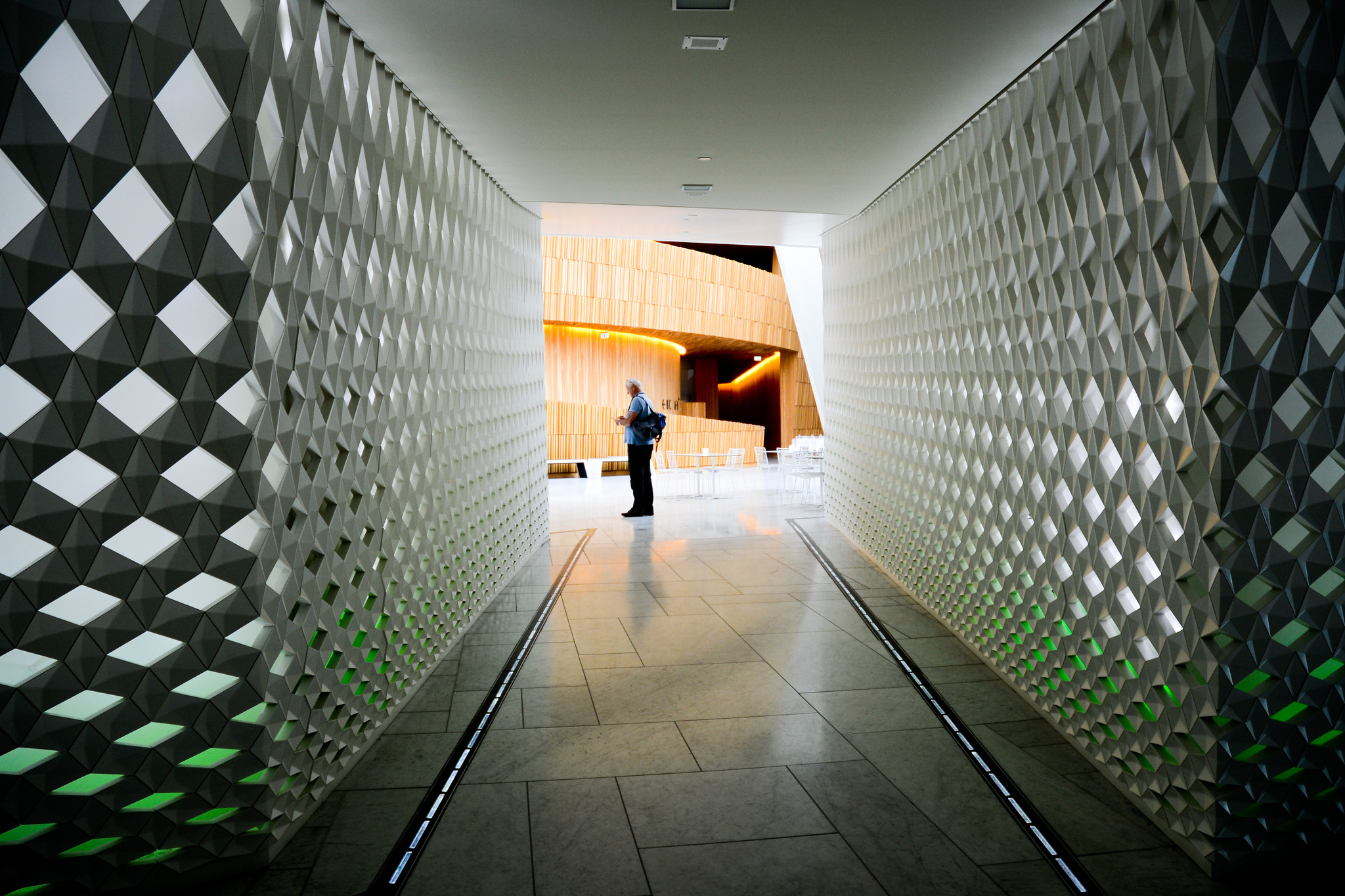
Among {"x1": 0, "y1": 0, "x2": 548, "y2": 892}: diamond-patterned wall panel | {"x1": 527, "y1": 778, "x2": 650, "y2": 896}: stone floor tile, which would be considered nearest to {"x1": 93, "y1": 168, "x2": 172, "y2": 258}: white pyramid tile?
{"x1": 0, "y1": 0, "x2": 548, "y2": 892}: diamond-patterned wall panel

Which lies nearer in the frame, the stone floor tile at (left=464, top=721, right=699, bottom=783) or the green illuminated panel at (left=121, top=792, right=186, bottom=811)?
the green illuminated panel at (left=121, top=792, right=186, bottom=811)

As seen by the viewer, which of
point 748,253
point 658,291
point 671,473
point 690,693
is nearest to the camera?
point 690,693

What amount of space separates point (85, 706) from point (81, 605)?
0.28 m

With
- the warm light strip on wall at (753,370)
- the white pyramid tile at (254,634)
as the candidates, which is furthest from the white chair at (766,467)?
the white pyramid tile at (254,634)

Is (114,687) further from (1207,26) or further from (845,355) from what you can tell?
(845,355)

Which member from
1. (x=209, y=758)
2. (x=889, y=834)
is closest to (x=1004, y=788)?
(x=889, y=834)

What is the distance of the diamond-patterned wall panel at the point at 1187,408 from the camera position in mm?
2250

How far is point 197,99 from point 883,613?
456 centimetres

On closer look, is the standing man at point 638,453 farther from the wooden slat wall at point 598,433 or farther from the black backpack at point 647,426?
the wooden slat wall at point 598,433

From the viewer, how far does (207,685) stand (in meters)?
2.29

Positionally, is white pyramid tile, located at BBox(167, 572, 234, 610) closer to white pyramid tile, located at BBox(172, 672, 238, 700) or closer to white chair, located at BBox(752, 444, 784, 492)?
white pyramid tile, located at BBox(172, 672, 238, 700)

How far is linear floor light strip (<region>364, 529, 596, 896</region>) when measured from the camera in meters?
2.33

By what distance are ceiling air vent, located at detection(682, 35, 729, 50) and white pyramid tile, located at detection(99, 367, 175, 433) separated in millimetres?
2386

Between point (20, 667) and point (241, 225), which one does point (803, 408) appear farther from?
point (20, 667)
